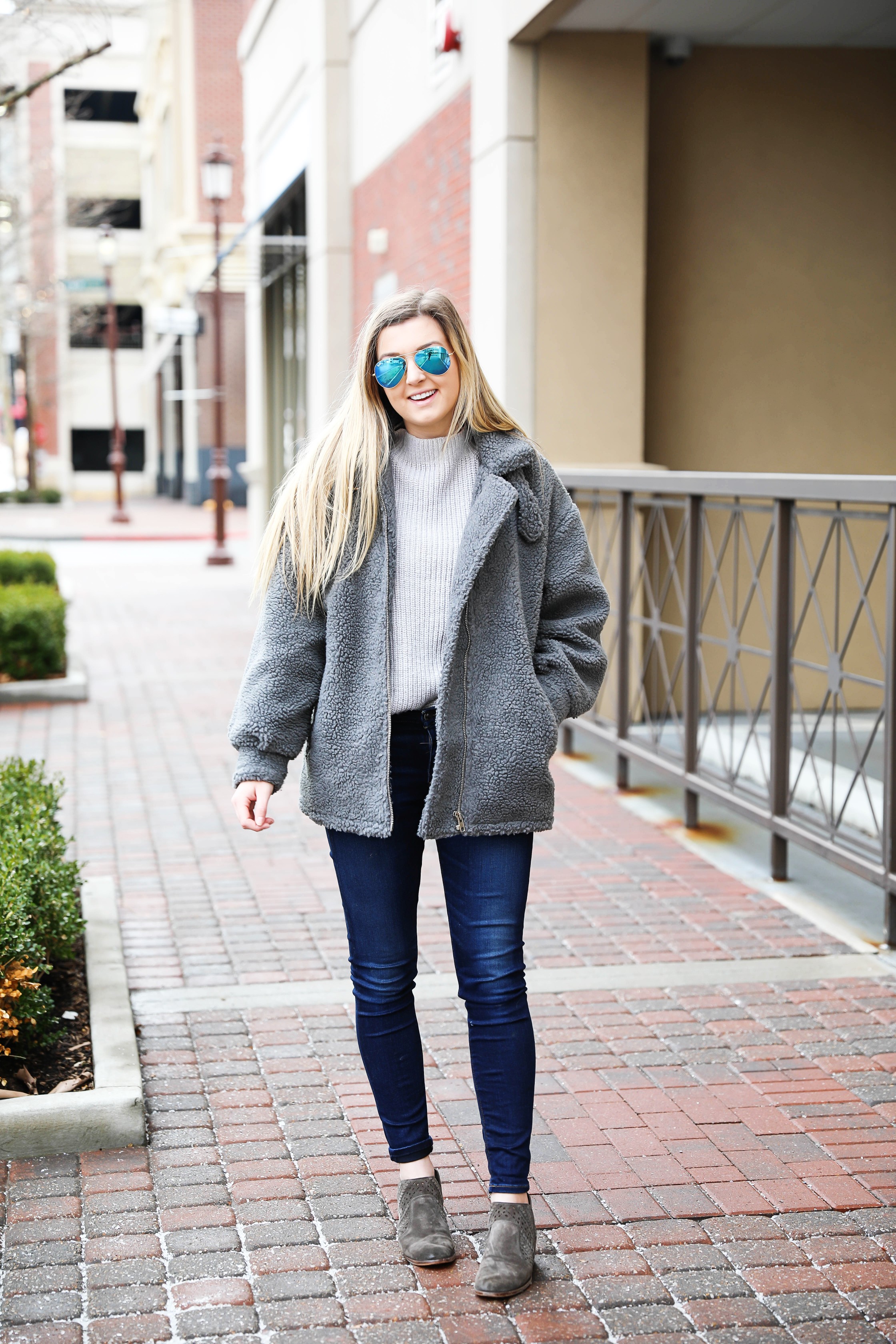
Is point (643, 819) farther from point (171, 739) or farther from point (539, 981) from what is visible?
point (171, 739)

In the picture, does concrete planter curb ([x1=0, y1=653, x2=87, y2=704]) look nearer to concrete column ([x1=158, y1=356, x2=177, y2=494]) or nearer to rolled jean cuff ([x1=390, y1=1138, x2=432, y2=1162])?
rolled jean cuff ([x1=390, y1=1138, x2=432, y2=1162])

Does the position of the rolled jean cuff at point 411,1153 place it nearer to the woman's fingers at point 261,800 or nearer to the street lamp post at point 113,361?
the woman's fingers at point 261,800

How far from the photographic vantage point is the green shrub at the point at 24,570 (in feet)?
40.2

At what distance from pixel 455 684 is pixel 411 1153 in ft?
3.26

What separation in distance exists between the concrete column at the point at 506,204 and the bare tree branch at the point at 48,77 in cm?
364

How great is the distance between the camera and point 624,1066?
13.8 ft

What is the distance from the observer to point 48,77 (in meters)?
5.30

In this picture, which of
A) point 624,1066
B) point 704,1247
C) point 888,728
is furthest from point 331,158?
point 704,1247

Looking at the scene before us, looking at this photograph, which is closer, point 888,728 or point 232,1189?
point 232,1189

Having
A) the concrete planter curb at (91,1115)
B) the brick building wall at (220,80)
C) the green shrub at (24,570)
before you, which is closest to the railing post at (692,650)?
the concrete planter curb at (91,1115)

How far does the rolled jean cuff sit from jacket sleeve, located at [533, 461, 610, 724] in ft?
3.07

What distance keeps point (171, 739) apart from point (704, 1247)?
20.1 feet

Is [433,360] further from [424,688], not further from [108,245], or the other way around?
[108,245]

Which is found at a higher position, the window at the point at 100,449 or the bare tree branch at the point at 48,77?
the bare tree branch at the point at 48,77
